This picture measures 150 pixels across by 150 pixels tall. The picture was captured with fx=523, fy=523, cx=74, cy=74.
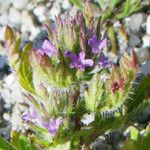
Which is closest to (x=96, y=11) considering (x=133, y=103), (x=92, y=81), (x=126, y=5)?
(x=126, y=5)

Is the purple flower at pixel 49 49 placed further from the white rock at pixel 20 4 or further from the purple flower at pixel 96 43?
the white rock at pixel 20 4

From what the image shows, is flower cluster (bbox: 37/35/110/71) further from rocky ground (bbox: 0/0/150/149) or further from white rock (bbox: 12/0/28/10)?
white rock (bbox: 12/0/28/10)

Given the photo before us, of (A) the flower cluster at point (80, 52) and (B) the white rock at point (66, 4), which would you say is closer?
(A) the flower cluster at point (80, 52)

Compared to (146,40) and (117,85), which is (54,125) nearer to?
(117,85)

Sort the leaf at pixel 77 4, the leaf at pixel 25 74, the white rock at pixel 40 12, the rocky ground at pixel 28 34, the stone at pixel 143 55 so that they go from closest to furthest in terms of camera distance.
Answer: the leaf at pixel 25 74 → the rocky ground at pixel 28 34 → the stone at pixel 143 55 → the leaf at pixel 77 4 → the white rock at pixel 40 12

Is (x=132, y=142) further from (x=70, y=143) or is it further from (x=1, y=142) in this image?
(x=1, y=142)

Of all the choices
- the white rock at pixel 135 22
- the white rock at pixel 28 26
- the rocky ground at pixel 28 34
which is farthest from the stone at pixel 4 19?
the white rock at pixel 135 22

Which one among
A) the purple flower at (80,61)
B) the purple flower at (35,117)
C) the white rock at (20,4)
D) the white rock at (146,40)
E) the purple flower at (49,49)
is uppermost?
the white rock at (20,4)

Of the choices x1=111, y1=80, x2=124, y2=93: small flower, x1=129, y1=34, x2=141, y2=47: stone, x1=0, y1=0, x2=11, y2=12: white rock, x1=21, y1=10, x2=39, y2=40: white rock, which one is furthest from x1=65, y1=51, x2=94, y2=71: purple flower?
x1=0, y1=0, x2=11, y2=12: white rock
